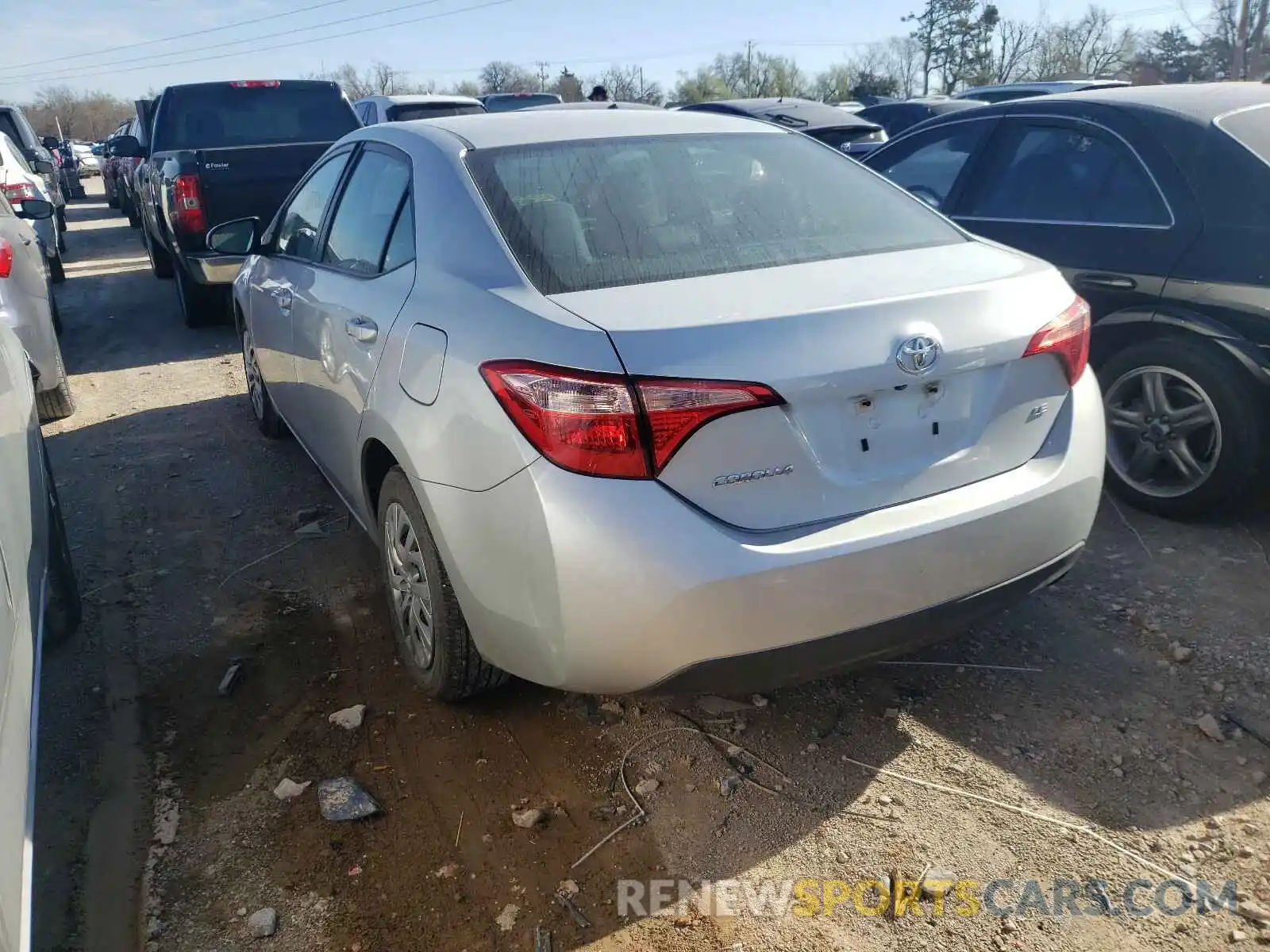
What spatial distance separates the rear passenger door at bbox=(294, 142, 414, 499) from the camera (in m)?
3.17

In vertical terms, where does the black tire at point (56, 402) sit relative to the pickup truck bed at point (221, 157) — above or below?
below

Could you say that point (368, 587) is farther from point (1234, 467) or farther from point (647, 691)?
point (1234, 467)

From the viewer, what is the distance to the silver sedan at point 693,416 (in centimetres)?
227

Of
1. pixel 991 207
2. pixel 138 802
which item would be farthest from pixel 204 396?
pixel 991 207

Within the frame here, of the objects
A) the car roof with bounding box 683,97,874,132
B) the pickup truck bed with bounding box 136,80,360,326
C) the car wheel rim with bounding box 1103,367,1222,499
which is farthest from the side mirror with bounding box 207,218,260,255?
the car roof with bounding box 683,97,874,132

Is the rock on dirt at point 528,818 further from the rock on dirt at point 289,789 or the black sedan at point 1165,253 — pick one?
the black sedan at point 1165,253

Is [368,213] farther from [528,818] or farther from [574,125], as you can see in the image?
[528,818]

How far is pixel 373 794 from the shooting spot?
9.32 feet

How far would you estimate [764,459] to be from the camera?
90.7 inches

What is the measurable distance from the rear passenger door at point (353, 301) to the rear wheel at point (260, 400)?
1567 mm

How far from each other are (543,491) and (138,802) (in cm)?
155

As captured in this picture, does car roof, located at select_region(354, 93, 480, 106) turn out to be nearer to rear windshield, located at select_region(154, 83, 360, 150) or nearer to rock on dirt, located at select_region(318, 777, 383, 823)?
rear windshield, located at select_region(154, 83, 360, 150)

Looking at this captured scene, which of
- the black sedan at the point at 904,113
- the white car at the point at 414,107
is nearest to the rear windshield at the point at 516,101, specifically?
the white car at the point at 414,107

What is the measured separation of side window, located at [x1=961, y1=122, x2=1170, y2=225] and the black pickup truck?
5.49 meters
